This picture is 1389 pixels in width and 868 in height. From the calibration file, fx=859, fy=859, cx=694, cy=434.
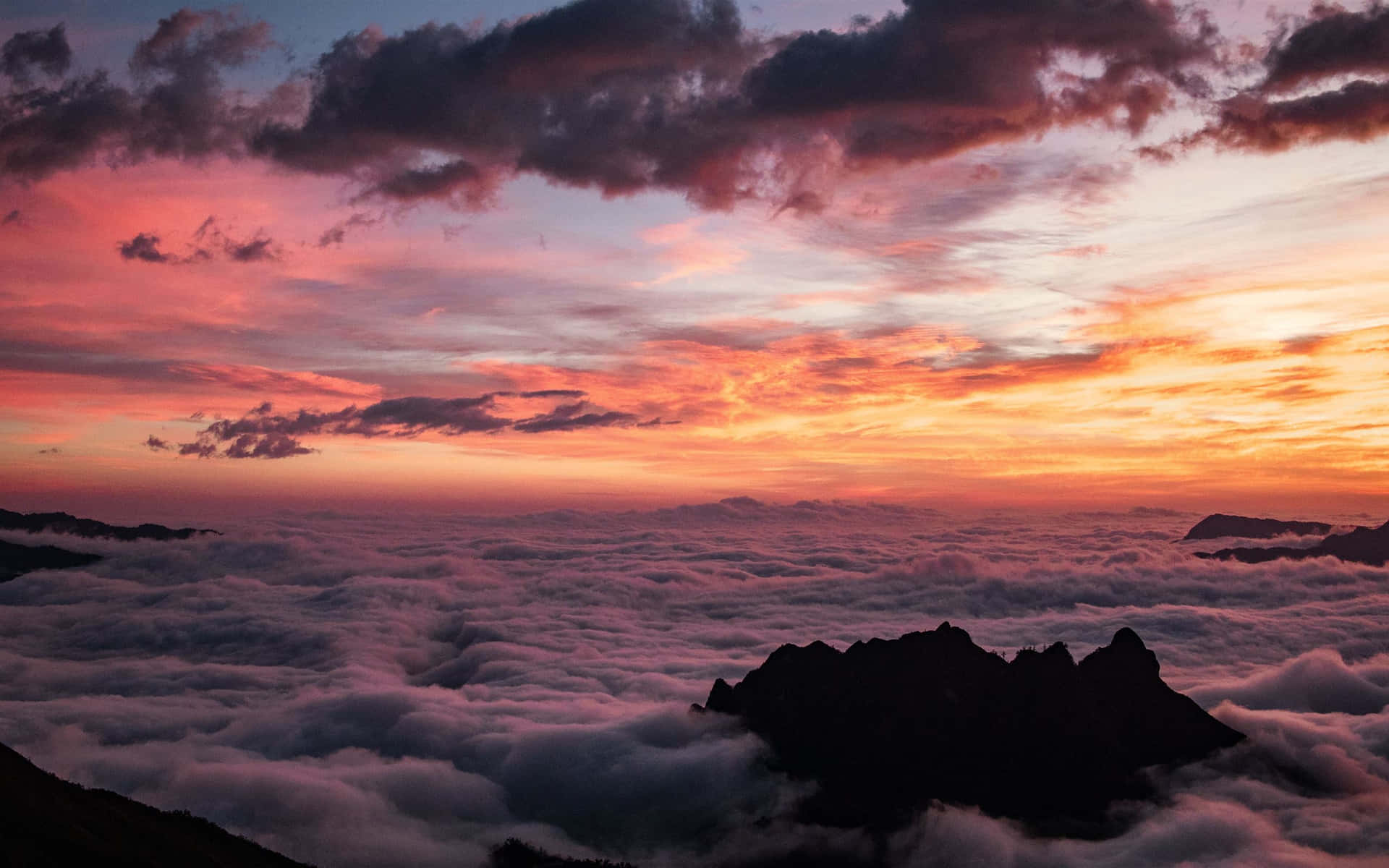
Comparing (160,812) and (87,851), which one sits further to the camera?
(160,812)

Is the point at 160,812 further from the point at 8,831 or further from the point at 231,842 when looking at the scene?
the point at 8,831

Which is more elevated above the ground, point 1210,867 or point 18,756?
point 18,756

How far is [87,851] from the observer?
3391 inches

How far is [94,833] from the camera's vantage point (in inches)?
3772

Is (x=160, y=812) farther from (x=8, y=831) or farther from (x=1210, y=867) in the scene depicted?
(x=1210, y=867)

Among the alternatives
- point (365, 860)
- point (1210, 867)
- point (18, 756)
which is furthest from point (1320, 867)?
point (18, 756)

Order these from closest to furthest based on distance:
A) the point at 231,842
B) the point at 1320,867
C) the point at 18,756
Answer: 1. the point at 18,756
2. the point at 231,842
3. the point at 1320,867

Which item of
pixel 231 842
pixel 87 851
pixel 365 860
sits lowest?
pixel 365 860

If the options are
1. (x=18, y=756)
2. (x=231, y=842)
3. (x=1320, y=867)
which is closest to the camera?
(x=18, y=756)

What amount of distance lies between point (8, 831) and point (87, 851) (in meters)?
7.69

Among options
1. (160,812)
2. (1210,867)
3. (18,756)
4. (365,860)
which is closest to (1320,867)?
(1210,867)

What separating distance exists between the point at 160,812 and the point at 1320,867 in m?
241

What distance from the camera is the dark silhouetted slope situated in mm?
82188

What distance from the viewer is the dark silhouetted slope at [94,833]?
8219 cm
